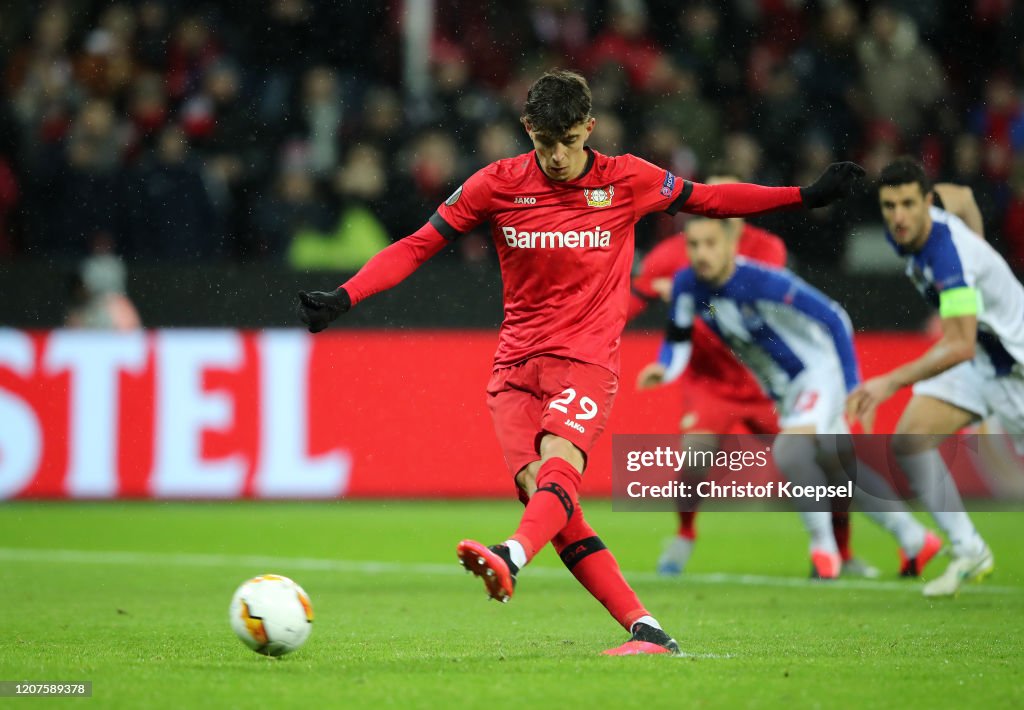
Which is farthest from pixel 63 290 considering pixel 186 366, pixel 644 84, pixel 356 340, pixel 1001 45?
pixel 1001 45

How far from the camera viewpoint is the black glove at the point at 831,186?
19.1 ft

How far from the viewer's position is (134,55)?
14.2m

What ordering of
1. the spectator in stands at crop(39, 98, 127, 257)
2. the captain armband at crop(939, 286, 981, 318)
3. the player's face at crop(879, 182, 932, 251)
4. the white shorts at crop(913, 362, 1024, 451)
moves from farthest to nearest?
the spectator in stands at crop(39, 98, 127, 257)
the white shorts at crop(913, 362, 1024, 451)
the player's face at crop(879, 182, 932, 251)
the captain armband at crop(939, 286, 981, 318)

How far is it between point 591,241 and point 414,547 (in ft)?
16.2

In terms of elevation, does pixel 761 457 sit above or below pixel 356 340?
below

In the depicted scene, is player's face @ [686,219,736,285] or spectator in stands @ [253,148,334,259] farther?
spectator in stands @ [253,148,334,259]

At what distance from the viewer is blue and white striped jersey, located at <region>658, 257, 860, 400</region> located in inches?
354

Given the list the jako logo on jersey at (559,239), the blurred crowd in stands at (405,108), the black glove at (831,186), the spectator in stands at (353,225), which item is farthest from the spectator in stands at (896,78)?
the jako logo on jersey at (559,239)

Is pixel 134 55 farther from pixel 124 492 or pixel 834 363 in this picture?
pixel 834 363

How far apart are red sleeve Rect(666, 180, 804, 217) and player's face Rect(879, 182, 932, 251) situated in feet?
6.82

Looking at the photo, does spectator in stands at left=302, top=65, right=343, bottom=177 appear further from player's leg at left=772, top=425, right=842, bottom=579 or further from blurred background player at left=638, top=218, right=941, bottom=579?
player's leg at left=772, top=425, right=842, bottom=579

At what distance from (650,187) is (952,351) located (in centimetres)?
230

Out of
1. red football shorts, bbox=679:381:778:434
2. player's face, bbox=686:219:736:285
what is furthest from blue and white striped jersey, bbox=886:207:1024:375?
red football shorts, bbox=679:381:778:434

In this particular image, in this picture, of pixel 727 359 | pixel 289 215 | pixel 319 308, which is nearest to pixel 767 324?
pixel 727 359
